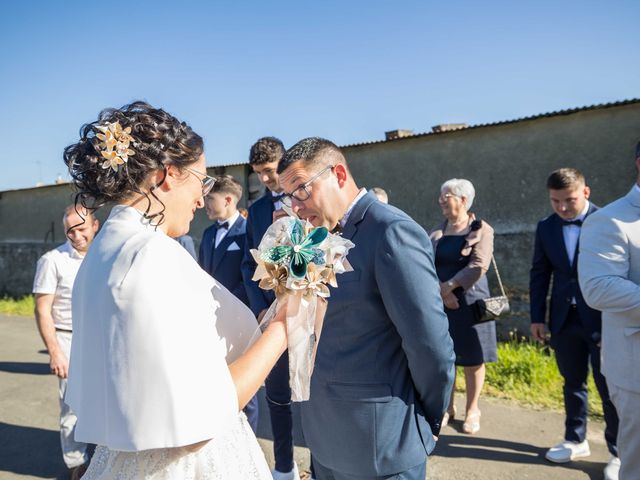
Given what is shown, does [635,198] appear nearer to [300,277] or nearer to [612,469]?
[612,469]

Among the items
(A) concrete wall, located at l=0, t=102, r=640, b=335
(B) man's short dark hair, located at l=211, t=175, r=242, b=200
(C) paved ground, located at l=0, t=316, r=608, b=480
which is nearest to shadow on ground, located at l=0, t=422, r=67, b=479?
(C) paved ground, located at l=0, t=316, r=608, b=480

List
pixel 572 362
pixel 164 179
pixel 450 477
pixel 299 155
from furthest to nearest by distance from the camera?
pixel 572 362 → pixel 450 477 → pixel 299 155 → pixel 164 179

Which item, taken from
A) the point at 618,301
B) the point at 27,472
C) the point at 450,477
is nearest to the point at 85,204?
the point at 618,301

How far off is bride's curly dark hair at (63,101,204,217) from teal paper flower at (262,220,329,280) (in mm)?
437

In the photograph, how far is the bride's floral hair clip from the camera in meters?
1.68

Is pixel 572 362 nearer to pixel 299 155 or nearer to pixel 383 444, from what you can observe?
pixel 383 444

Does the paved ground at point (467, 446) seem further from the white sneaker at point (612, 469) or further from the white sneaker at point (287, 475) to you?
the white sneaker at point (287, 475)

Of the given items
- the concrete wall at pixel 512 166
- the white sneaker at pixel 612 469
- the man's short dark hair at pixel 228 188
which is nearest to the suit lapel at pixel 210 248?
the man's short dark hair at pixel 228 188

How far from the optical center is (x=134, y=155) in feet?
A: 5.61

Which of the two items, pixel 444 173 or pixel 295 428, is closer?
pixel 295 428

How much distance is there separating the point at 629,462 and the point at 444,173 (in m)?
6.79

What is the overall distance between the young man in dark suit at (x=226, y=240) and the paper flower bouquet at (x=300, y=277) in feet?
10.2

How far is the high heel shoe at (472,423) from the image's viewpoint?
498 centimetres

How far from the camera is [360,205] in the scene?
2426 millimetres
